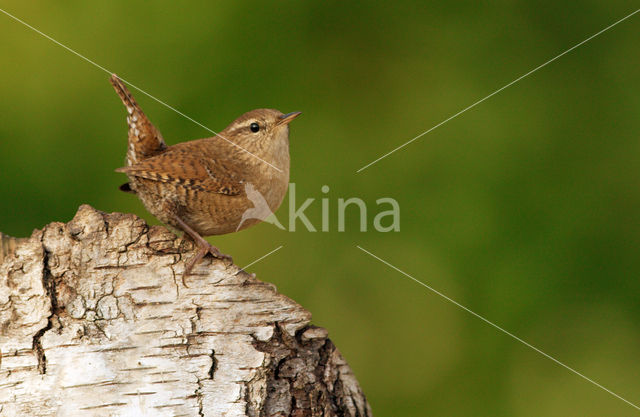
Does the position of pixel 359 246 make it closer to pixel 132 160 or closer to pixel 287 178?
pixel 287 178

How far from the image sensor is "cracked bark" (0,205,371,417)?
252 centimetres

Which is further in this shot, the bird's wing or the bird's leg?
the bird's wing

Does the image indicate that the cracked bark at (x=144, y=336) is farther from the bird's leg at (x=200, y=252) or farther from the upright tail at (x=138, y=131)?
the upright tail at (x=138, y=131)

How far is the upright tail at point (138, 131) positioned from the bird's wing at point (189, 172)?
0.12 m

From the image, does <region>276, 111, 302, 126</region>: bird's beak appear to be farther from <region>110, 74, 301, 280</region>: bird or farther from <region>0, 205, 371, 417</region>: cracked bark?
<region>0, 205, 371, 417</region>: cracked bark

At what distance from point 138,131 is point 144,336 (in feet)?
4.64

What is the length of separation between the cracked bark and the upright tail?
92 centimetres

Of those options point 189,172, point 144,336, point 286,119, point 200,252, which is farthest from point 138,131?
point 144,336

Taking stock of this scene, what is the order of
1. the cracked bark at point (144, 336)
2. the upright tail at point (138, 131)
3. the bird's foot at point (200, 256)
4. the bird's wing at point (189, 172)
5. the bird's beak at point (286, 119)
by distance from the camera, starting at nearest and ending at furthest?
1. the cracked bark at point (144, 336)
2. the bird's foot at point (200, 256)
3. the bird's wing at point (189, 172)
4. the upright tail at point (138, 131)
5. the bird's beak at point (286, 119)

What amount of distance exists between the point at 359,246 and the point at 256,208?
4.03 feet

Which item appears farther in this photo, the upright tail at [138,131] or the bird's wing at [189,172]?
the upright tail at [138,131]

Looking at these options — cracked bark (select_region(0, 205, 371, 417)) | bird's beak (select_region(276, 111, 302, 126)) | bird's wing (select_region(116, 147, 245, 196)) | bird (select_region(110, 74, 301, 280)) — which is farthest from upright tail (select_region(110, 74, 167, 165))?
cracked bark (select_region(0, 205, 371, 417))

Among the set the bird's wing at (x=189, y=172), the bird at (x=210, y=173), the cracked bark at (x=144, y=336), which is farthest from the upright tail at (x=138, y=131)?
the cracked bark at (x=144, y=336)

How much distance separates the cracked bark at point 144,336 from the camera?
252 cm
